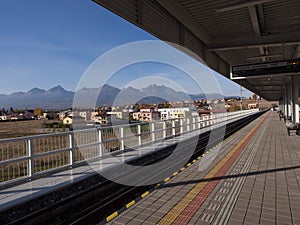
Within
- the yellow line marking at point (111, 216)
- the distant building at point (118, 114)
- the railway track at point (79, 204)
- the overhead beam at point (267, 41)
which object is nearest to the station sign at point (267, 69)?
the overhead beam at point (267, 41)

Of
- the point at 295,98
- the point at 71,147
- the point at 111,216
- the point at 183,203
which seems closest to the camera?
the point at 111,216

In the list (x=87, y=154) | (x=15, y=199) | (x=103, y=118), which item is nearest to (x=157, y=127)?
(x=103, y=118)

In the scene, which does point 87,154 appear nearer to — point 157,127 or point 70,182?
point 70,182

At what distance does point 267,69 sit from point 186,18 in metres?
3.80

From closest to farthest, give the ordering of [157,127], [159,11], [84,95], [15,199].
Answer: [15,199]
[159,11]
[84,95]
[157,127]

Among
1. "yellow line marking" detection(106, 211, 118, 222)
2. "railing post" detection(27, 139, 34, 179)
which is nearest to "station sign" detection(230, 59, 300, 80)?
"yellow line marking" detection(106, 211, 118, 222)

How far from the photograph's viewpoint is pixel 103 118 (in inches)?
424

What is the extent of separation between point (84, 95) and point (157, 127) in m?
4.96

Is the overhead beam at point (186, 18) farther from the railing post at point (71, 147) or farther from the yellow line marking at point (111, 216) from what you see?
the yellow line marking at point (111, 216)

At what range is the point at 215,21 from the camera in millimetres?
7496

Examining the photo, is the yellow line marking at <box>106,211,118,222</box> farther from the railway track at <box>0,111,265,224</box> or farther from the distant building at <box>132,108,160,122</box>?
the distant building at <box>132,108,160,122</box>

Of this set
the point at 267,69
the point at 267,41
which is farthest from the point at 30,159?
the point at 267,41

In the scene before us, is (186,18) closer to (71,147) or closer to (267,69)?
(267,69)

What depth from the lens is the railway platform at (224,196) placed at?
399 centimetres
